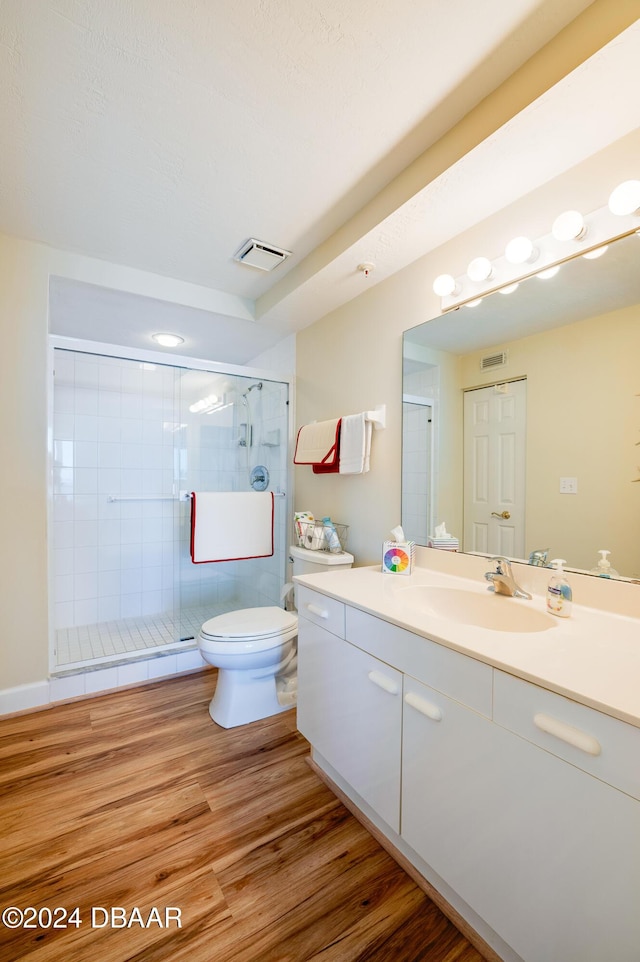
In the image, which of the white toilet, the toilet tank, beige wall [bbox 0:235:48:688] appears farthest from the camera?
the toilet tank

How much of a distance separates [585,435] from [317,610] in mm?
1076

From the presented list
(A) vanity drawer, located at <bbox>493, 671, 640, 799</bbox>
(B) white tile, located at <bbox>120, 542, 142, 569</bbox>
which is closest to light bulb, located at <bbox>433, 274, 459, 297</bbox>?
(A) vanity drawer, located at <bbox>493, 671, 640, 799</bbox>

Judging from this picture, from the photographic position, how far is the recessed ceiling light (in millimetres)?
3061

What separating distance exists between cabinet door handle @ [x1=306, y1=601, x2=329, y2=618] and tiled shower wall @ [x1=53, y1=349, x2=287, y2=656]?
1354 mm

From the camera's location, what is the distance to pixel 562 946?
77 centimetres

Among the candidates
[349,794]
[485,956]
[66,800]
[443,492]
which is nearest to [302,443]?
[443,492]

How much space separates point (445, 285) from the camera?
1.63 meters

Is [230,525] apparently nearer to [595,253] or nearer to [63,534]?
[63,534]

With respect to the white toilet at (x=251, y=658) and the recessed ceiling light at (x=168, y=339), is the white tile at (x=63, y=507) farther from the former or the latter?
the white toilet at (x=251, y=658)

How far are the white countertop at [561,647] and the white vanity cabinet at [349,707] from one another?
17 cm

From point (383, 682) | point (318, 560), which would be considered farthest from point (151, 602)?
point (383, 682)

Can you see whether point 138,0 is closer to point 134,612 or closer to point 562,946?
point 562,946

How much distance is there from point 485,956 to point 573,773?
2.18ft

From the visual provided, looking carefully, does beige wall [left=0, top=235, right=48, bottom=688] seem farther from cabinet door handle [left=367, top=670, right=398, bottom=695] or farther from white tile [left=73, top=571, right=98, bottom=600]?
cabinet door handle [left=367, top=670, right=398, bottom=695]
